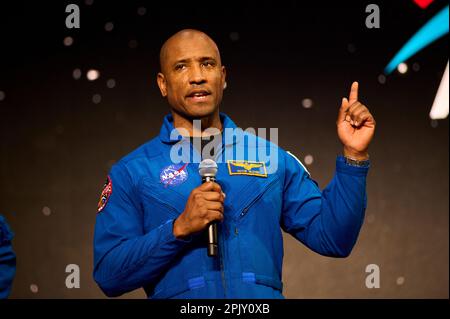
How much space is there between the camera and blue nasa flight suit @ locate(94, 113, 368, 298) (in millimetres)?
1773

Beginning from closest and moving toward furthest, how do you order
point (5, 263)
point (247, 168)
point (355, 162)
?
point (355, 162) → point (247, 168) → point (5, 263)

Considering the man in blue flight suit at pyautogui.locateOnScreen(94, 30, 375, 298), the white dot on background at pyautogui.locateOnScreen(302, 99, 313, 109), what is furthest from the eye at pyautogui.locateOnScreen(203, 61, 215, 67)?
the white dot on background at pyautogui.locateOnScreen(302, 99, 313, 109)

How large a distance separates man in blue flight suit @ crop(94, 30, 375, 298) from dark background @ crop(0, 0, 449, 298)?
1162mm

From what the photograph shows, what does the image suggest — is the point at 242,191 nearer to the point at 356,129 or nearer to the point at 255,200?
the point at 255,200

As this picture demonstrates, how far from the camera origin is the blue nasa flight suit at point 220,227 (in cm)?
177

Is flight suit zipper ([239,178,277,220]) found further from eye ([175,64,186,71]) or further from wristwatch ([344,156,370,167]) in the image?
eye ([175,64,186,71])

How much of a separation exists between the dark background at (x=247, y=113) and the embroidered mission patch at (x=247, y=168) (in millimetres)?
1257

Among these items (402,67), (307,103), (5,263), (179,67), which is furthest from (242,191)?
(402,67)

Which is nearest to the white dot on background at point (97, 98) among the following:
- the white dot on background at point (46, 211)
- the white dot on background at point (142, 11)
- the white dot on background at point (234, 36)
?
the white dot on background at point (142, 11)

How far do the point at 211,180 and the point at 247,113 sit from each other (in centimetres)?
149

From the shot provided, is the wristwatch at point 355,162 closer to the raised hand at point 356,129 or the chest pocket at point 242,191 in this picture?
the raised hand at point 356,129

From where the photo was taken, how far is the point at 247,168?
1.93 meters

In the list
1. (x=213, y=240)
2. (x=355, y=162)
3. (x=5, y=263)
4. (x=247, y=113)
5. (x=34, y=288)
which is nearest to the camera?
(x=213, y=240)
